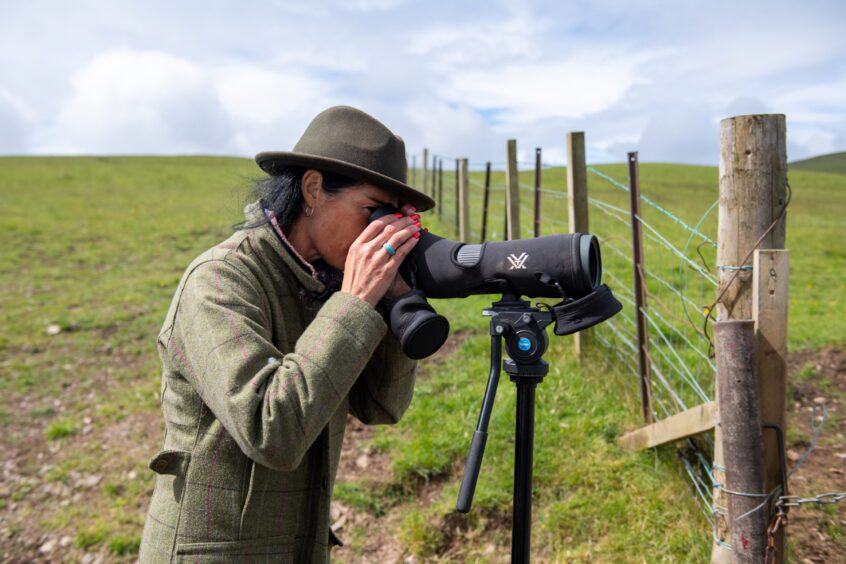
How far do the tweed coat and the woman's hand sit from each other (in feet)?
0.15

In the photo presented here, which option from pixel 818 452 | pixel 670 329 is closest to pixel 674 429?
pixel 818 452

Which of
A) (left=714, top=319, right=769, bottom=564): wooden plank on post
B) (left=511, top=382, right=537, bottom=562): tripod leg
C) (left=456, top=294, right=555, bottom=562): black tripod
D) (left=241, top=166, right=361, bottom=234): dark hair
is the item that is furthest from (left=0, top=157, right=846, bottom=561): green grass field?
(left=511, top=382, right=537, bottom=562): tripod leg

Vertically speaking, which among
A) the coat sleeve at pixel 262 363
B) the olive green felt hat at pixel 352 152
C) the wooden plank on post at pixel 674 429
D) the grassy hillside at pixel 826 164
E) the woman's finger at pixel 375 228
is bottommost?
the wooden plank on post at pixel 674 429

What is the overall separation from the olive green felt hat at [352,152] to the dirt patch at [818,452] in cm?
231

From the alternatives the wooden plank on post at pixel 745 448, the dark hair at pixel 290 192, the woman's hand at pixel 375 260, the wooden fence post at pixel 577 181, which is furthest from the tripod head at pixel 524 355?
the wooden fence post at pixel 577 181

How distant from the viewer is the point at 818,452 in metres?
3.62

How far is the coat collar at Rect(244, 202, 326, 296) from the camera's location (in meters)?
1.81

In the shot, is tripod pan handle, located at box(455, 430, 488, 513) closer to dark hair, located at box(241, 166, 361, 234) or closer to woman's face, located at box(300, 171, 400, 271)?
woman's face, located at box(300, 171, 400, 271)

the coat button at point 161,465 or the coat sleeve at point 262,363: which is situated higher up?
the coat sleeve at point 262,363

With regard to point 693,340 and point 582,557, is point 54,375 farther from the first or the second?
point 693,340

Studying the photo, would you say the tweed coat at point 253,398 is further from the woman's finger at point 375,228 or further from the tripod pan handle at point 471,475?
the tripod pan handle at point 471,475

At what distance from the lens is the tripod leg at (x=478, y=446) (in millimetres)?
1455

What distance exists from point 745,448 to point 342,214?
1447mm

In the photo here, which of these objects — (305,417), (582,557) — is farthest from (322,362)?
(582,557)
